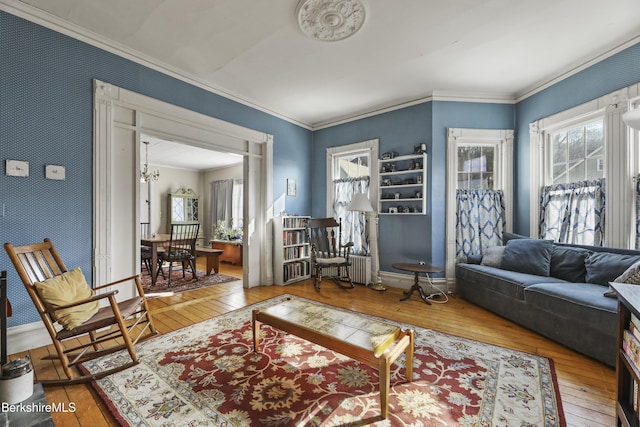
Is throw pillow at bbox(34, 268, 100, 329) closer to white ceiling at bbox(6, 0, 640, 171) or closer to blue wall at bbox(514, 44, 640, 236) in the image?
white ceiling at bbox(6, 0, 640, 171)

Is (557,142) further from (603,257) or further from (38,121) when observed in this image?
(38,121)

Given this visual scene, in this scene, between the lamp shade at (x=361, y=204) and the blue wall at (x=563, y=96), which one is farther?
the lamp shade at (x=361, y=204)

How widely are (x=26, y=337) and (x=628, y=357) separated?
13.9 ft

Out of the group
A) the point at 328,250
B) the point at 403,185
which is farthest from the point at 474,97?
the point at 328,250

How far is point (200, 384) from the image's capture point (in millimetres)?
1918

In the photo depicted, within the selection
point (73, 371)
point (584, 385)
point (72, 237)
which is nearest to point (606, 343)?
point (584, 385)

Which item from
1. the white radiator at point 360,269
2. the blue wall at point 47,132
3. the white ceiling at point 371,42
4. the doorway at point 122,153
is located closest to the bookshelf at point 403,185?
the white radiator at point 360,269

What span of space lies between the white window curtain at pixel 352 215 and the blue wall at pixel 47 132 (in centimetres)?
341

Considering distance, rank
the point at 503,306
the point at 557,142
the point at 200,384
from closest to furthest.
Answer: the point at 200,384, the point at 503,306, the point at 557,142

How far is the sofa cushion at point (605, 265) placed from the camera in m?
2.61

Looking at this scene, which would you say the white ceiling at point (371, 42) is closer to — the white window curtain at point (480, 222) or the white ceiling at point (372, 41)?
the white ceiling at point (372, 41)

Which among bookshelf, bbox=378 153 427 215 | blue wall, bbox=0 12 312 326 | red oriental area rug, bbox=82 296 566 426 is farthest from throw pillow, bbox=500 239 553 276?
blue wall, bbox=0 12 312 326

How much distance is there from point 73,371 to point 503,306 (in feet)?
13.6

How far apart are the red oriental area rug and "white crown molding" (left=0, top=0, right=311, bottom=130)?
9.88 feet
